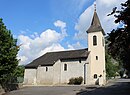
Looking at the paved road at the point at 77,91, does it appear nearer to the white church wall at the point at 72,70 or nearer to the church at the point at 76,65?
the church at the point at 76,65

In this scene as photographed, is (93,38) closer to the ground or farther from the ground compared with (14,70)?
farther from the ground

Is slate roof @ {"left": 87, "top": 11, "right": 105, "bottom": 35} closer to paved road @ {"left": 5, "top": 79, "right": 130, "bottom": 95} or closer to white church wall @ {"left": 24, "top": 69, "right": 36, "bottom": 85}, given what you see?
white church wall @ {"left": 24, "top": 69, "right": 36, "bottom": 85}

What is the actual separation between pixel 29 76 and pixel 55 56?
25.0 ft

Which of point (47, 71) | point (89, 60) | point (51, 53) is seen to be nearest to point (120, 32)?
point (89, 60)

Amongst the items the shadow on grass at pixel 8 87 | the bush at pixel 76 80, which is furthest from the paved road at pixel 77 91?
the bush at pixel 76 80

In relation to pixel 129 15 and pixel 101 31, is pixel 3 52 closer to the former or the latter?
pixel 129 15

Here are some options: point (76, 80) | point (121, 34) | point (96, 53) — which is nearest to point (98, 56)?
point (96, 53)

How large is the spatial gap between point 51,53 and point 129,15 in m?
43.4

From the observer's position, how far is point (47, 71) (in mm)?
53625

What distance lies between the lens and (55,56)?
56.6 m

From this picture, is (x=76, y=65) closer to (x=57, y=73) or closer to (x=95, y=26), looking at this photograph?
(x=57, y=73)

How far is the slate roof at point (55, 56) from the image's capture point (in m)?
52.3

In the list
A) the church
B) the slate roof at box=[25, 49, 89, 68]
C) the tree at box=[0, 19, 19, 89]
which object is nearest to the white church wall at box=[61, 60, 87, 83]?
the church

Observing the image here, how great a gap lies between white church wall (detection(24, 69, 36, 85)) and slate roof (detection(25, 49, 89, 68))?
116 cm
